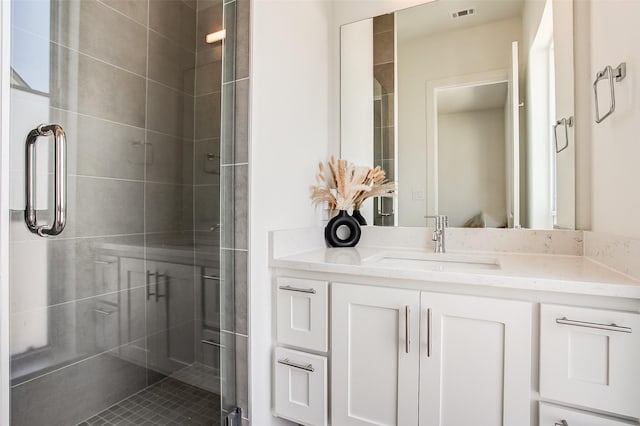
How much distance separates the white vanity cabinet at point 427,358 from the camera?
37.3 inches

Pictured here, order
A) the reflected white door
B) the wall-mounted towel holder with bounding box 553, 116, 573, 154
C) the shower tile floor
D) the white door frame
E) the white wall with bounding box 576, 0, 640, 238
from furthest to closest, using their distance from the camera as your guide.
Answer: the white door frame
the reflected white door
the wall-mounted towel holder with bounding box 553, 116, 573, 154
the shower tile floor
the white wall with bounding box 576, 0, 640, 238

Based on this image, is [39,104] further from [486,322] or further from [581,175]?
[581,175]

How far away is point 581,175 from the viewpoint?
52.6 inches

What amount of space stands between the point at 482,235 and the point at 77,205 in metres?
1.69

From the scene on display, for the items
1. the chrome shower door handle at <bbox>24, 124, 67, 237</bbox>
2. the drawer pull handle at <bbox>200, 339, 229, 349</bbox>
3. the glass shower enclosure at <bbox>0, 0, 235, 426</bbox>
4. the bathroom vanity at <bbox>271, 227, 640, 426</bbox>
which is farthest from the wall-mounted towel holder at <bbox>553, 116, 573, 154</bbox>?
the chrome shower door handle at <bbox>24, 124, 67, 237</bbox>

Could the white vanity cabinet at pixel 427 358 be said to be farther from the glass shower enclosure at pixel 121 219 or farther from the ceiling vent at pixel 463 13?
the ceiling vent at pixel 463 13

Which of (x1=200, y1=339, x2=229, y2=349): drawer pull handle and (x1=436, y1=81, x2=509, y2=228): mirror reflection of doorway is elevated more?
(x1=436, y1=81, x2=509, y2=228): mirror reflection of doorway

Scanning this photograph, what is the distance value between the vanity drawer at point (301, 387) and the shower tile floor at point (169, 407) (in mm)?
258

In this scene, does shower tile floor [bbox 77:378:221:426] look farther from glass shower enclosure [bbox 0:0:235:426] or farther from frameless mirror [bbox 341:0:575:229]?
frameless mirror [bbox 341:0:575:229]

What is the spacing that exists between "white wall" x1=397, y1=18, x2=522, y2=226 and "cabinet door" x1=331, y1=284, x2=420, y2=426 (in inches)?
27.4

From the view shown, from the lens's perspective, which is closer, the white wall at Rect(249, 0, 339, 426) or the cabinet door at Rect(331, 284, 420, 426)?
the cabinet door at Rect(331, 284, 420, 426)

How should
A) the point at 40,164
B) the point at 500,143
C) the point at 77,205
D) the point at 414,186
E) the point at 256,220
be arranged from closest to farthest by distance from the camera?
the point at 40,164 → the point at 77,205 → the point at 256,220 → the point at 500,143 → the point at 414,186

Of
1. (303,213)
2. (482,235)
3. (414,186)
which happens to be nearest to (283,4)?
(303,213)

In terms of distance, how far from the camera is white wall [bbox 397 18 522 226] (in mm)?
1583
